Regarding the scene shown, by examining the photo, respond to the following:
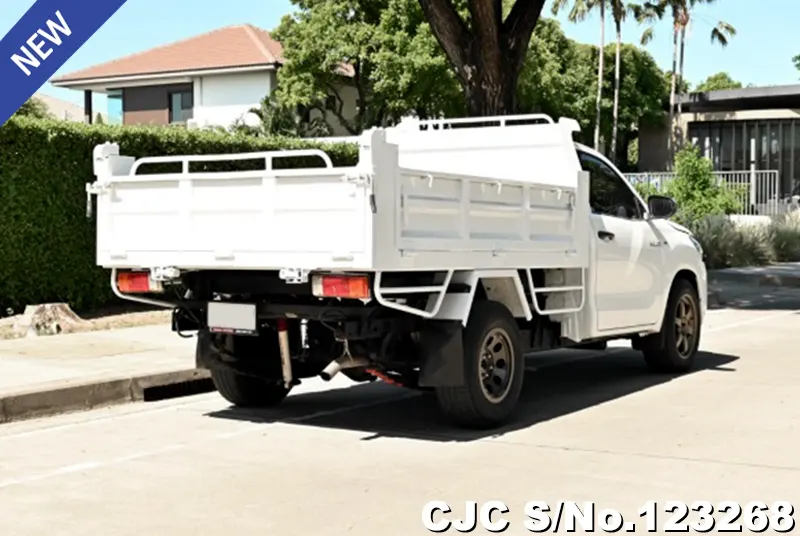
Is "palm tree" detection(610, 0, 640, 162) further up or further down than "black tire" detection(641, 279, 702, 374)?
further up

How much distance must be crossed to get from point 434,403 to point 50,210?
703 centimetres

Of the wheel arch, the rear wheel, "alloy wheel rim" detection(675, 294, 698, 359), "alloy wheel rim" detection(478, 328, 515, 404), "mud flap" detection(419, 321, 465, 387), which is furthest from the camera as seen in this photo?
"alloy wheel rim" detection(675, 294, 698, 359)

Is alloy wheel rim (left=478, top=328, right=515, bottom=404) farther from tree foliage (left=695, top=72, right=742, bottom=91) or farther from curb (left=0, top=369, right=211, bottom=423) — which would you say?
tree foliage (left=695, top=72, right=742, bottom=91)

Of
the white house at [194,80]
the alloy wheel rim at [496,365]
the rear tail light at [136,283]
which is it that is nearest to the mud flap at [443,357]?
the alloy wheel rim at [496,365]

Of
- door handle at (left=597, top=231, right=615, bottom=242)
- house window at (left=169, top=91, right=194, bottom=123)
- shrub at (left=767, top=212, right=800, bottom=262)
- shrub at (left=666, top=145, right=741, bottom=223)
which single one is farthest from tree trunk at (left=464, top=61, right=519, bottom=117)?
house window at (left=169, top=91, right=194, bottom=123)

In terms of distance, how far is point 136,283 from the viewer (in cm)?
838

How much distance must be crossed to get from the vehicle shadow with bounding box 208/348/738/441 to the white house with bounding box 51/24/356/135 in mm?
32406

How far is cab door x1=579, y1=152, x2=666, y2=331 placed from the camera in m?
9.64

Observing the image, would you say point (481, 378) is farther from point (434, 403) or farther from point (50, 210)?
point (50, 210)

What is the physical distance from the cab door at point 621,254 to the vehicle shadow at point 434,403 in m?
0.69

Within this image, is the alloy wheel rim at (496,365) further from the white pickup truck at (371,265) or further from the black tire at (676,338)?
the black tire at (676,338)

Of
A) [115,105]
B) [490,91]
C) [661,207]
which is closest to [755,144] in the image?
[115,105]

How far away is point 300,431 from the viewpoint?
Answer: 826 centimetres

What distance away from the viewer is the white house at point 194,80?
43625 millimetres
